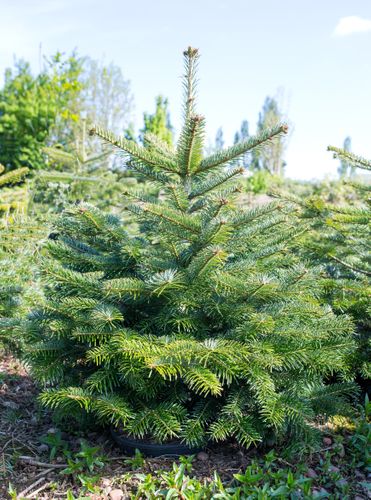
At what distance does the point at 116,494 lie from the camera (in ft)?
7.62

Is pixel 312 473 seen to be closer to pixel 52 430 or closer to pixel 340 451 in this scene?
pixel 340 451

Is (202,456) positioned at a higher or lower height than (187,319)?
lower

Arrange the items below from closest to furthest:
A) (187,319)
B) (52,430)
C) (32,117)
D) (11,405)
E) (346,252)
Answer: (187,319), (52,430), (11,405), (346,252), (32,117)

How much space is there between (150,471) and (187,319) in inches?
30.4

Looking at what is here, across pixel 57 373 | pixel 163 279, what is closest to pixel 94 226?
pixel 163 279

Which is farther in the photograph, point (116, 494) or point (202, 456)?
point (202, 456)

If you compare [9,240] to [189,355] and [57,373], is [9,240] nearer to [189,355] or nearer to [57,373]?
[57,373]

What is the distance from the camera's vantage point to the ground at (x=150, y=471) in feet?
7.57

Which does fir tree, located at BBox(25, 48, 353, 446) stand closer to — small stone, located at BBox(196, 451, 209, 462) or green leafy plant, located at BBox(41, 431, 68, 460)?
small stone, located at BBox(196, 451, 209, 462)

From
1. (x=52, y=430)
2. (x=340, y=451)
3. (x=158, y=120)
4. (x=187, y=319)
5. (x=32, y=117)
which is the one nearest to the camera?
(x=187, y=319)

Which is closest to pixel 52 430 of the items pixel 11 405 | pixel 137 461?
pixel 11 405

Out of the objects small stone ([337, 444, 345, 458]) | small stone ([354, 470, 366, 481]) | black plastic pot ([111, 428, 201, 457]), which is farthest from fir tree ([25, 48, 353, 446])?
small stone ([354, 470, 366, 481])

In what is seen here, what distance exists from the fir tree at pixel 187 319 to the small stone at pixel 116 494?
0.27 metres

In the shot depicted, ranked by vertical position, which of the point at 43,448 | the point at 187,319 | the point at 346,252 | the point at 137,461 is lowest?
the point at 43,448
